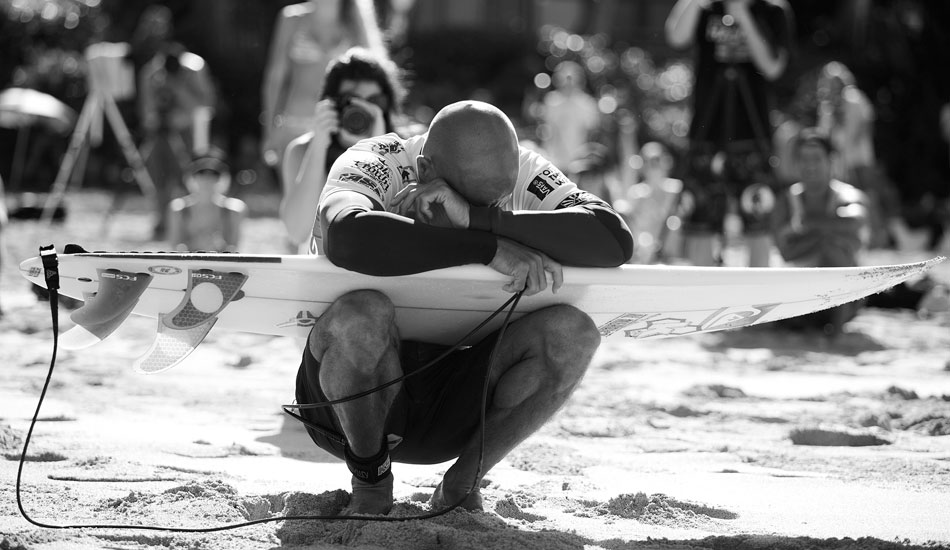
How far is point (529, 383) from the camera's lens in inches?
102

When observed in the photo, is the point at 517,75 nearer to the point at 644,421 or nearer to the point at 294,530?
the point at 644,421

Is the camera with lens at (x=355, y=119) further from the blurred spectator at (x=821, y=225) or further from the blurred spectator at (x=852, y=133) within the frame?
the blurred spectator at (x=852, y=133)

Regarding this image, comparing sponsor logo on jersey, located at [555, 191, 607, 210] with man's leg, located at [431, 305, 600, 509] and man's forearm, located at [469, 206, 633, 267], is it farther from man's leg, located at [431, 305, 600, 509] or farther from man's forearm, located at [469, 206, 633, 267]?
man's leg, located at [431, 305, 600, 509]

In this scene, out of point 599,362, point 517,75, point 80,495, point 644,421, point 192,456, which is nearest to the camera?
point 80,495

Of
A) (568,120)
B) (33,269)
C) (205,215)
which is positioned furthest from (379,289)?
(568,120)

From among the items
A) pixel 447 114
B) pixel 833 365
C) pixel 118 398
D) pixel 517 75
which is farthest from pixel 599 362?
pixel 517 75

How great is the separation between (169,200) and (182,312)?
7006 mm

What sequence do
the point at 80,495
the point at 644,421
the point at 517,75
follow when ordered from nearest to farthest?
the point at 80,495 → the point at 644,421 → the point at 517,75

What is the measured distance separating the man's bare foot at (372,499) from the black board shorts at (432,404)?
13 cm

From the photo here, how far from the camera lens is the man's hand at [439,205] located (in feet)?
8.21

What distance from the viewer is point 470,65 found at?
18.8m

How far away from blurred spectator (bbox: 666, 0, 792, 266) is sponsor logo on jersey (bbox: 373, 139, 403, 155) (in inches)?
158

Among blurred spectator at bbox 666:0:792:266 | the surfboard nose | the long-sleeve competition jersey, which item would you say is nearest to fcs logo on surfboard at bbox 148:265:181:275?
the surfboard nose

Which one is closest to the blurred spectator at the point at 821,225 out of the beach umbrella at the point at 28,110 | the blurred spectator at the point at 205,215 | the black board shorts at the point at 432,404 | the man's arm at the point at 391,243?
the blurred spectator at the point at 205,215
